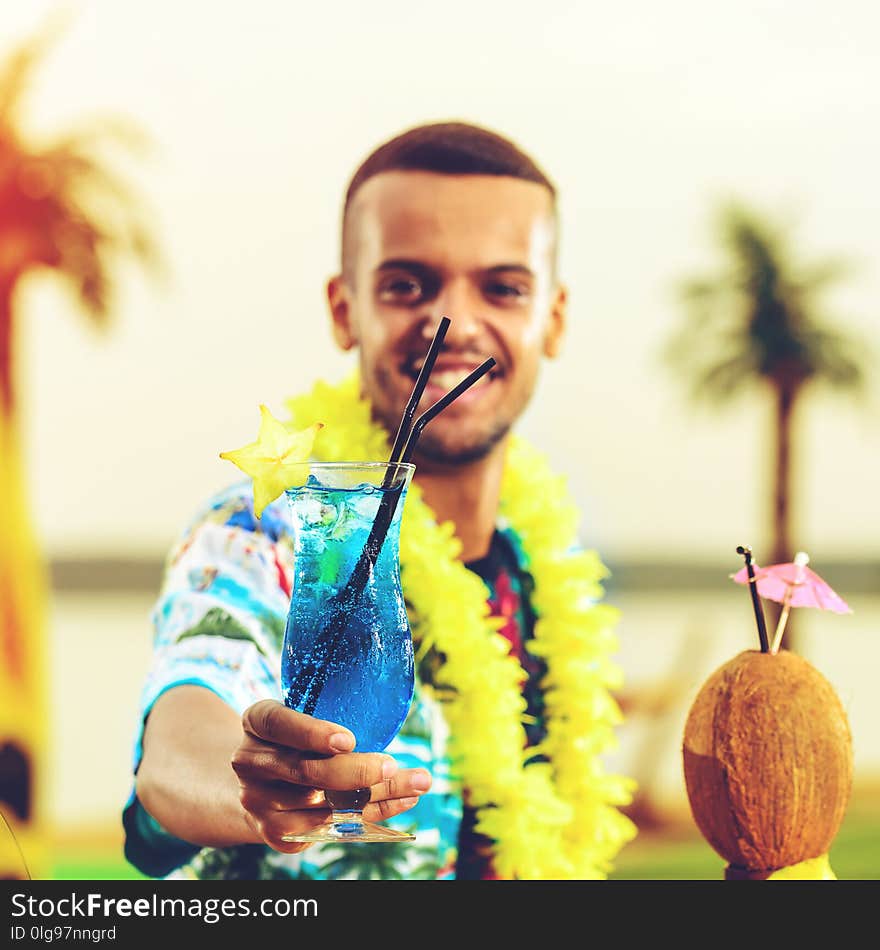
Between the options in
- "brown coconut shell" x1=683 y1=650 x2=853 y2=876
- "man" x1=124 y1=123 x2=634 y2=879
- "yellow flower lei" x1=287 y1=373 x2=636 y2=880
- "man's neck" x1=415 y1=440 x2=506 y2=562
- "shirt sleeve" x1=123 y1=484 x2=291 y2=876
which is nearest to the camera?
"brown coconut shell" x1=683 y1=650 x2=853 y2=876

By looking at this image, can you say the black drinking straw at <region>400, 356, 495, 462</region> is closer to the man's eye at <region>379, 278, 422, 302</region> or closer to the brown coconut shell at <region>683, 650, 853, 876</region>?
the brown coconut shell at <region>683, 650, 853, 876</region>

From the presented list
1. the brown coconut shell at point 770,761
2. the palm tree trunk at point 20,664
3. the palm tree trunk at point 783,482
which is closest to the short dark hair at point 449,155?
the brown coconut shell at point 770,761

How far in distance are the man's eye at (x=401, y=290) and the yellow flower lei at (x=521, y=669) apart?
195 mm

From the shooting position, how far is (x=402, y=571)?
6.67 ft

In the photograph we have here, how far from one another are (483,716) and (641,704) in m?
6.68

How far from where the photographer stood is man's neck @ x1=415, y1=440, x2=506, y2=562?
219 cm

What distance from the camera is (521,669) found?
218 cm

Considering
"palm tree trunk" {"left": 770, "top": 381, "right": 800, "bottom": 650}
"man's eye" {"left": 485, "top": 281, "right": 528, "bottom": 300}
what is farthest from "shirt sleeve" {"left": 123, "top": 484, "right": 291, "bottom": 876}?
"palm tree trunk" {"left": 770, "top": 381, "right": 800, "bottom": 650}

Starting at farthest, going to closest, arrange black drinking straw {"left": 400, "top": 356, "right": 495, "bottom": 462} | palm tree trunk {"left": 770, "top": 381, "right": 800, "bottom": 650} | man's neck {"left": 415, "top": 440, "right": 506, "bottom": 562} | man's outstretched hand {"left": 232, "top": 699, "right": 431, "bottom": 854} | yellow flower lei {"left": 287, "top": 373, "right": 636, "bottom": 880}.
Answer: palm tree trunk {"left": 770, "top": 381, "right": 800, "bottom": 650} → man's neck {"left": 415, "top": 440, "right": 506, "bottom": 562} → yellow flower lei {"left": 287, "top": 373, "right": 636, "bottom": 880} → black drinking straw {"left": 400, "top": 356, "right": 495, "bottom": 462} → man's outstretched hand {"left": 232, "top": 699, "right": 431, "bottom": 854}

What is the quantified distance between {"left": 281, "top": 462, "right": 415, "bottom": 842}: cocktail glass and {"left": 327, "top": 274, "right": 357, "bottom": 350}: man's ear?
960mm

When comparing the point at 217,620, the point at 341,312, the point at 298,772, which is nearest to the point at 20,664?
the point at 341,312

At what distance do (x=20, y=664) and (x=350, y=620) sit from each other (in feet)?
22.7

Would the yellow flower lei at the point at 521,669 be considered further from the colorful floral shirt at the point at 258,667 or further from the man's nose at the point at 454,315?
the man's nose at the point at 454,315

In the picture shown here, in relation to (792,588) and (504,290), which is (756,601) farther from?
(504,290)
